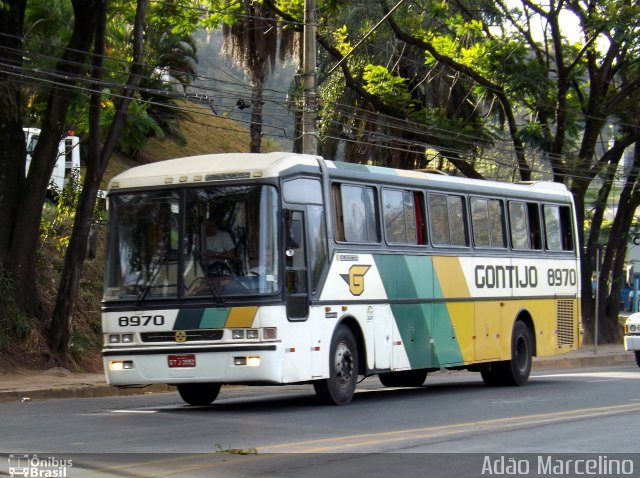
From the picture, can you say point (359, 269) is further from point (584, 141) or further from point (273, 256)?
point (584, 141)

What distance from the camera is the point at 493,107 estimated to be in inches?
1540

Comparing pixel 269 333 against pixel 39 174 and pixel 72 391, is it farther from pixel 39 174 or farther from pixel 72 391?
pixel 39 174

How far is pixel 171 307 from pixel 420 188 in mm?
5161

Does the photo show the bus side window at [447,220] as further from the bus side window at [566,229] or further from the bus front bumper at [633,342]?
the bus front bumper at [633,342]

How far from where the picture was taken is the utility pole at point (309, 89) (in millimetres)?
22156

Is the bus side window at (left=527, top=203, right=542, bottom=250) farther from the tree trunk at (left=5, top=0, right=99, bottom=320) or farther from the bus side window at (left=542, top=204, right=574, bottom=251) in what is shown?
the tree trunk at (left=5, top=0, right=99, bottom=320)

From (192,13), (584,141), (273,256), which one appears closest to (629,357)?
(584,141)

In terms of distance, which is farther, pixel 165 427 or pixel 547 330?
pixel 547 330

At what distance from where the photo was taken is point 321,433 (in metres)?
11.9

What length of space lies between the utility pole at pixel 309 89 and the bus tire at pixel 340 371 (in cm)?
703

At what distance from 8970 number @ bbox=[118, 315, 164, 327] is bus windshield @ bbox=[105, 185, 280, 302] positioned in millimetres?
247

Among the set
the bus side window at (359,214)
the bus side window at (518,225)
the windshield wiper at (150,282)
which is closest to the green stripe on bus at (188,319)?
the windshield wiper at (150,282)

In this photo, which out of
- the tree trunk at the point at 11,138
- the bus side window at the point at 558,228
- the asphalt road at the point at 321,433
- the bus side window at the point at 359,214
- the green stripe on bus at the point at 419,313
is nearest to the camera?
the asphalt road at the point at 321,433

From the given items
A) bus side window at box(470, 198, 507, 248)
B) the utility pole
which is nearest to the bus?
bus side window at box(470, 198, 507, 248)
